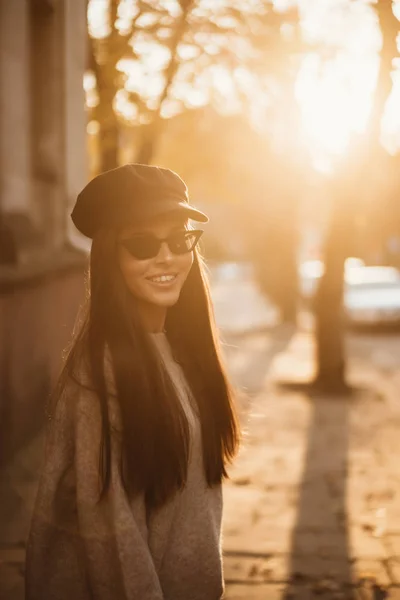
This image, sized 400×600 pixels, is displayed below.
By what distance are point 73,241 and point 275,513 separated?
17.3ft

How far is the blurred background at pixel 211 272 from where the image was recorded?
231 inches

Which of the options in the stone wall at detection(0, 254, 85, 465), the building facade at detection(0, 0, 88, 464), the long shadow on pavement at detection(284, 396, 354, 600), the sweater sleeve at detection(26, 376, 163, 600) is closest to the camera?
the sweater sleeve at detection(26, 376, 163, 600)

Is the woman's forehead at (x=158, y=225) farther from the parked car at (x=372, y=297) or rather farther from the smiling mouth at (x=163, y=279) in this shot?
the parked car at (x=372, y=297)

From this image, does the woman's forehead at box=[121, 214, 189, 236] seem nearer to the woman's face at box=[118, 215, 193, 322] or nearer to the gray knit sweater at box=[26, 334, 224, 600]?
the woman's face at box=[118, 215, 193, 322]

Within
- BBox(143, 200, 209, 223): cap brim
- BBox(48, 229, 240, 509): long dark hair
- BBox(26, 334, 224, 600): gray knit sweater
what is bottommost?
BBox(26, 334, 224, 600): gray knit sweater

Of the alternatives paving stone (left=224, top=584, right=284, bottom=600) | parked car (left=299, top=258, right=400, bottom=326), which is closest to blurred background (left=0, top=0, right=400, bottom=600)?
paving stone (left=224, top=584, right=284, bottom=600)

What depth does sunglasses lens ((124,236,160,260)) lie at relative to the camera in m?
2.46

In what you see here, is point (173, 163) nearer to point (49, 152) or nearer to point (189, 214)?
point (49, 152)

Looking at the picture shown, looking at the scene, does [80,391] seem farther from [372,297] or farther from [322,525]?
[372,297]

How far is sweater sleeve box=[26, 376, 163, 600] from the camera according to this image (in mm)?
2330

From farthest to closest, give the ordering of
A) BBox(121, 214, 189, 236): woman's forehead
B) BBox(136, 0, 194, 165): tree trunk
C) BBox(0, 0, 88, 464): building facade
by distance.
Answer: BBox(136, 0, 194, 165): tree trunk, BBox(0, 0, 88, 464): building facade, BBox(121, 214, 189, 236): woman's forehead

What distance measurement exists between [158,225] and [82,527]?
31.6 inches

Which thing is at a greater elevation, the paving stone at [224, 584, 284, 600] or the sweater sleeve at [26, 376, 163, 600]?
the sweater sleeve at [26, 376, 163, 600]

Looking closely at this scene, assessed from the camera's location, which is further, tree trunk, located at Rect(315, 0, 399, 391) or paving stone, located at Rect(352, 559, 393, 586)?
tree trunk, located at Rect(315, 0, 399, 391)
